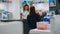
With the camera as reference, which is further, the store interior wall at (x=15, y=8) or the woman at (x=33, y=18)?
the store interior wall at (x=15, y=8)

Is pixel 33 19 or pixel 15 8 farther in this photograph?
pixel 15 8

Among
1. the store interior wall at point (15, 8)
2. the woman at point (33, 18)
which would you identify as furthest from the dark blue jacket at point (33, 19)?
the store interior wall at point (15, 8)

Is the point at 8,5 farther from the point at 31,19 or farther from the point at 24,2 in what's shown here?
the point at 31,19

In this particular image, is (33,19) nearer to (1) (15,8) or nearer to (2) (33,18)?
(2) (33,18)

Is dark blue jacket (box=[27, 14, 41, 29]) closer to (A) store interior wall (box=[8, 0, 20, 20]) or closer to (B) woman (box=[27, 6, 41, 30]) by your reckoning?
(B) woman (box=[27, 6, 41, 30])

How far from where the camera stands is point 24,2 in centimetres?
494

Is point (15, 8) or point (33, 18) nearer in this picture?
point (33, 18)

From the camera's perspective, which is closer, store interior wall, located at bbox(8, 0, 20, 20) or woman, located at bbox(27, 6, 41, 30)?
woman, located at bbox(27, 6, 41, 30)

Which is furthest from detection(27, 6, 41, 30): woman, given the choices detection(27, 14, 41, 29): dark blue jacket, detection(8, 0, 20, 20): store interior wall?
detection(8, 0, 20, 20): store interior wall

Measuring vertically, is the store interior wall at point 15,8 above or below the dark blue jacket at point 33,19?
above

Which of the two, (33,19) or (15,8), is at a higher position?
(15,8)

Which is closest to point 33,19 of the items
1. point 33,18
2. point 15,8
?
point 33,18

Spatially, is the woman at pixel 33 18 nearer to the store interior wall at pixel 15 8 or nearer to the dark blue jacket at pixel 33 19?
the dark blue jacket at pixel 33 19

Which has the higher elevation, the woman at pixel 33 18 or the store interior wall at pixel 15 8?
the store interior wall at pixel 15 8
